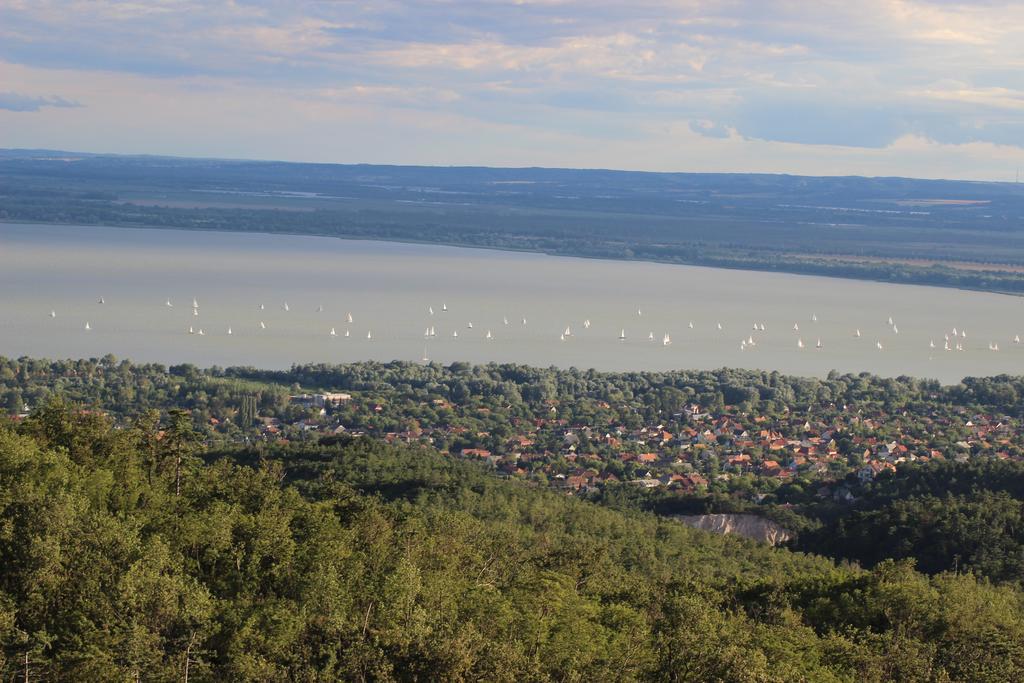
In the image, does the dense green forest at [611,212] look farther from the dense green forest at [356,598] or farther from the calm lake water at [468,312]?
the dense green forest at [356,598]

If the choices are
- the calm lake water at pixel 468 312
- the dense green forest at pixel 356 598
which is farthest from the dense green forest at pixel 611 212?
the dense green forest at pixel 356 598

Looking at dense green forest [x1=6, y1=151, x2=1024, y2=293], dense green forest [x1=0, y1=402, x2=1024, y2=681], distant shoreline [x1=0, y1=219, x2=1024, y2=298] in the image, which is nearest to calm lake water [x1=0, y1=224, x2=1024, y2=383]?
distant shoreline [x1=0, y1=219, x2=1024, y2=298]

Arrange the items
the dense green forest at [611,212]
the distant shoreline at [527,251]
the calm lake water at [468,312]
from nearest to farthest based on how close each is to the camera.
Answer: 1. the calm lake water at [468,312]
2. the distant shoreline at [527,251]
3. the dense green forest at [611,212]

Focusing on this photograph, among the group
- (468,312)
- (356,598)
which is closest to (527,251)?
(468,312)

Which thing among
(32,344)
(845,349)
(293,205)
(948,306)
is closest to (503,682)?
(32,344)

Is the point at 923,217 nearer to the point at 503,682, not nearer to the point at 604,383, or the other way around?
the point at 604,383

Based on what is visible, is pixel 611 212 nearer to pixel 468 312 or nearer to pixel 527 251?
pixel 527 251
